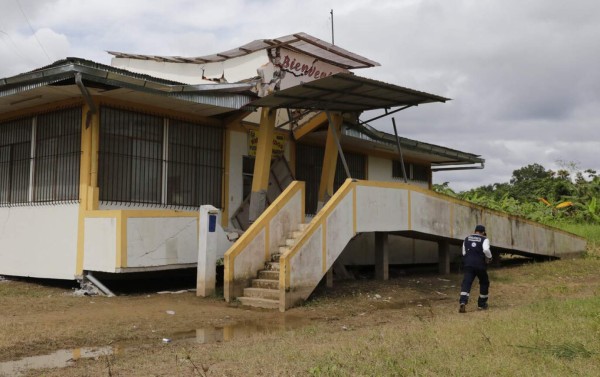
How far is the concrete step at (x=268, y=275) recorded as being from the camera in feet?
37.4

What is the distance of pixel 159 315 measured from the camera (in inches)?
379

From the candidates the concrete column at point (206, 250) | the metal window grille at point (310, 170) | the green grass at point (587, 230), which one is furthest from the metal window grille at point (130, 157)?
the green grass at point (587, 230)

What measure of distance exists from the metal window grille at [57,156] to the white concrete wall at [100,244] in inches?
35.0

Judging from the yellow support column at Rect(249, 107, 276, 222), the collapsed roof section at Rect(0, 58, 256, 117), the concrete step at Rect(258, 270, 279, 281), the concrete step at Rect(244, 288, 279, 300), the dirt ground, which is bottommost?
the dirt ground

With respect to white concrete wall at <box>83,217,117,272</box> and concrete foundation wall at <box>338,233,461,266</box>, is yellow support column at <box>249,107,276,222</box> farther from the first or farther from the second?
white concrete wall at <box>83,217,117,272</box>

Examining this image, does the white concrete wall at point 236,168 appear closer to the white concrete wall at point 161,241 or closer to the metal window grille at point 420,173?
the white concrete wall at point 161,241

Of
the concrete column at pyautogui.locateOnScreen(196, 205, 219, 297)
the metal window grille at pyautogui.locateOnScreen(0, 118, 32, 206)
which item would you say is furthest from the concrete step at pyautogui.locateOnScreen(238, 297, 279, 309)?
the metal window grille at pyautogui.locateOnScreen(0, 118, 32, 206)

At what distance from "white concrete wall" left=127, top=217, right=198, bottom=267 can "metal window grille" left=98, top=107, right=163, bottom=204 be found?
3.50 feet

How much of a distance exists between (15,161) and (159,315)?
6293 mm

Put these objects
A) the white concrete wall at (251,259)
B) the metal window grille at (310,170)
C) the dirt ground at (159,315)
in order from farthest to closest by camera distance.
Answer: the metal window grille at (310,170) < the white concrete wall at (251,259) < the dirt ground at (159,315)

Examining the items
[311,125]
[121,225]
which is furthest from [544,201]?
[121,225]

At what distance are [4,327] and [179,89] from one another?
571 cm

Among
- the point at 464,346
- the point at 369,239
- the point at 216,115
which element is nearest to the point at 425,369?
the point at 464,346

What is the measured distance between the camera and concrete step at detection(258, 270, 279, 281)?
37.4ft
